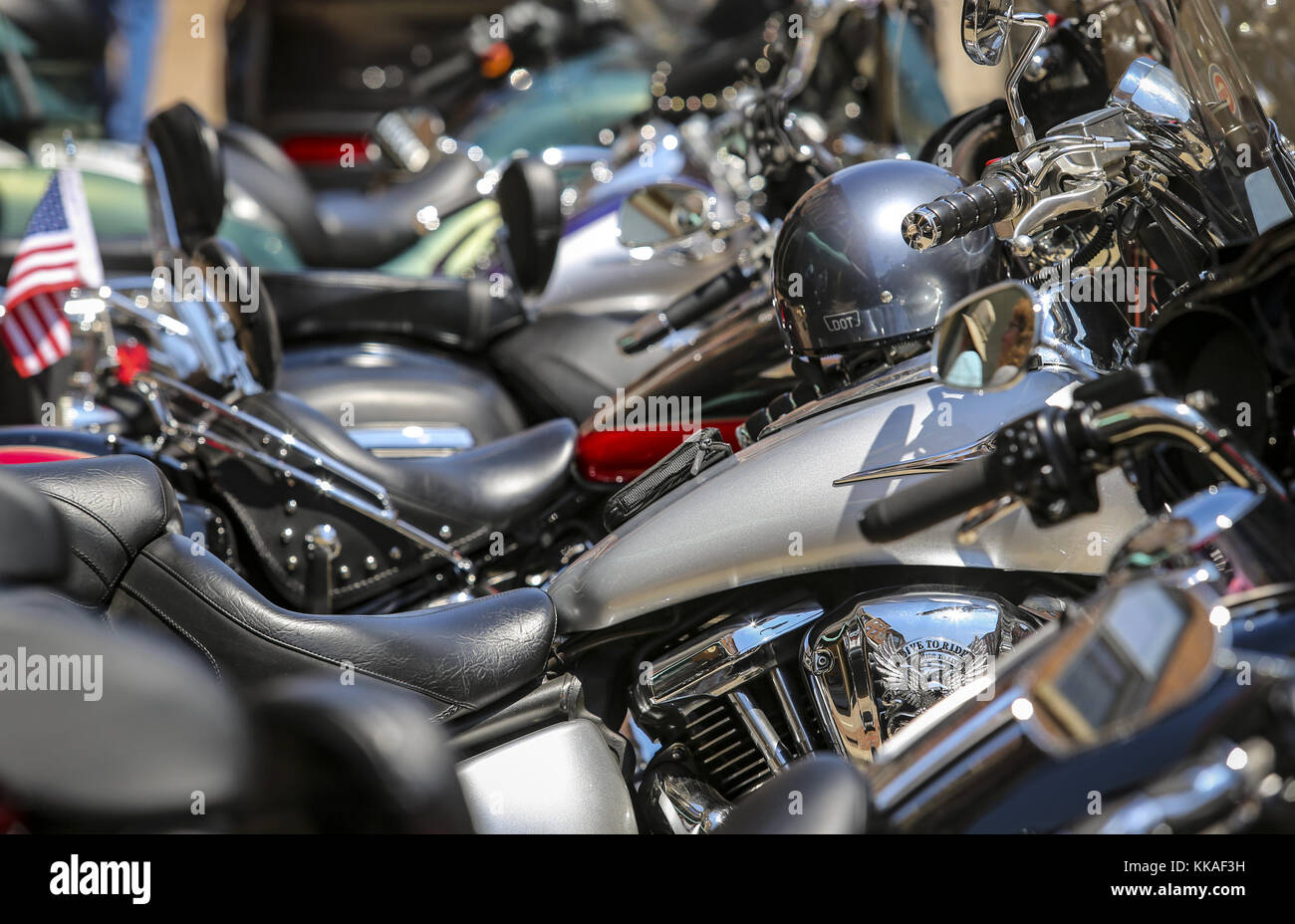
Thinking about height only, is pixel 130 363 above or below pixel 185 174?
below

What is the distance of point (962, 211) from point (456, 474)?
122 centimetres

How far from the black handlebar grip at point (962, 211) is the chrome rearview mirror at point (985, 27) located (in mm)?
235

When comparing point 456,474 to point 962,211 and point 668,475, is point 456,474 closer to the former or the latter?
point 668,475

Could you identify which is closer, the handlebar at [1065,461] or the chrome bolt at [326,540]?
the handlebar at [1065,461]

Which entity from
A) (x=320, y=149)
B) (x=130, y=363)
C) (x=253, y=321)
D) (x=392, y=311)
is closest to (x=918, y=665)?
(x=253, y=321)

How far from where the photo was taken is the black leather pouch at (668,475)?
1633 mm

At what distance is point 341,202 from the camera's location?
442 cm

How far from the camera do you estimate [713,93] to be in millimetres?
3945

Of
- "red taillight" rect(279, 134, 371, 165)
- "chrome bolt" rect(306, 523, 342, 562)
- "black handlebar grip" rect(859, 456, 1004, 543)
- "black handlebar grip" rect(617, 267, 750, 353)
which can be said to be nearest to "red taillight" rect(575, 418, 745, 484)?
"black handlebar grip" rect(617, 267, 750, 353)

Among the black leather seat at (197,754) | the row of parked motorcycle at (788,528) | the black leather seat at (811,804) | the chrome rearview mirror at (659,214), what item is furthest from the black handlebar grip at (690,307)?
the black leather seat at (197,754)

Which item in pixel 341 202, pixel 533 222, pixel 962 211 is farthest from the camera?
pixel 341 202

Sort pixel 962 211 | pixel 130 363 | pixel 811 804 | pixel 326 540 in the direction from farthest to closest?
pixel 130 363 → pixel 326 540 → pixel 962 211 → pixel 811 804

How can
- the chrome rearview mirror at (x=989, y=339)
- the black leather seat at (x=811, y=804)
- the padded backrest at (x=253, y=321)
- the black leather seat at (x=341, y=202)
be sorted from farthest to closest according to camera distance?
the black leather seat at (x=341, y=202) → the padded backrest at (x=253, y=321) → the chrome rearview mirror at (x=989, y=339) → the black leather seat at (x=811, y=804)

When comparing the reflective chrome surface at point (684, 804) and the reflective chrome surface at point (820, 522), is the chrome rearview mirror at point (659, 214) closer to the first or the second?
the reflective chrome surface at point (820, 522)
